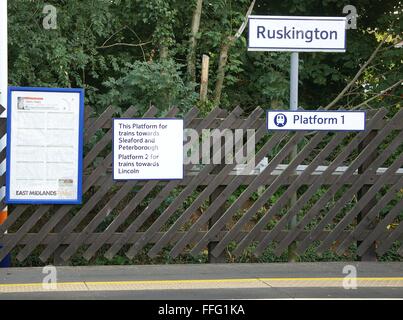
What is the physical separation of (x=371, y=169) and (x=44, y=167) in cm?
384

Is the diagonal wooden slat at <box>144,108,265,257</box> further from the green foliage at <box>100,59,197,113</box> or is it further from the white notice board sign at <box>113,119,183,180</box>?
the green foliage at <box>100,59,197,113</box>

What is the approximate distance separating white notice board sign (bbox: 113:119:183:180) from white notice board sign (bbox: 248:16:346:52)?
1.34 m

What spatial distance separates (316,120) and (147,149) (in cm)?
203

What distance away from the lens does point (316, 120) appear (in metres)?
7.68

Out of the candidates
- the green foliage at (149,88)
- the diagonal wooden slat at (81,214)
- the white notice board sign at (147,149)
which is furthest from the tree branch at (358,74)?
the diagonal wooden slat at (81,214)

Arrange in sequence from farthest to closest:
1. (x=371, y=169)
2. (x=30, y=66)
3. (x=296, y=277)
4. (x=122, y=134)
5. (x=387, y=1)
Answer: (x=387, y=1)
(x=30, y=66)
(x=371, y=169)
(x=122, y=134)
(x=296, y=277)

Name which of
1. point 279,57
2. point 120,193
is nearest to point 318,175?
point 120,193

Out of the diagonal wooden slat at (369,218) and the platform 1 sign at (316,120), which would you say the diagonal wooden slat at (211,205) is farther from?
the diagonal wooden slat at (369,218)

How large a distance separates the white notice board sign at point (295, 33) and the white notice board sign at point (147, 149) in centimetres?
134

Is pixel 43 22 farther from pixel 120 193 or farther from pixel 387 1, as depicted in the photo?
pixel 387 1

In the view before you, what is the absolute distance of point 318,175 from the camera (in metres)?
7.77

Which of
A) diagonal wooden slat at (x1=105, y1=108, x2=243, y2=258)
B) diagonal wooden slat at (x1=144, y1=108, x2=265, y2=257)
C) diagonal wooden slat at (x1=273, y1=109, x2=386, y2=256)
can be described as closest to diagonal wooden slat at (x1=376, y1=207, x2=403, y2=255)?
diagonal wooden slat at (x1=273, y1=109, x2=386, y2=256)

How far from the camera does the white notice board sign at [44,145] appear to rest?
7.13m

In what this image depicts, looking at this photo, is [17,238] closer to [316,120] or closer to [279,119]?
[279,119]
